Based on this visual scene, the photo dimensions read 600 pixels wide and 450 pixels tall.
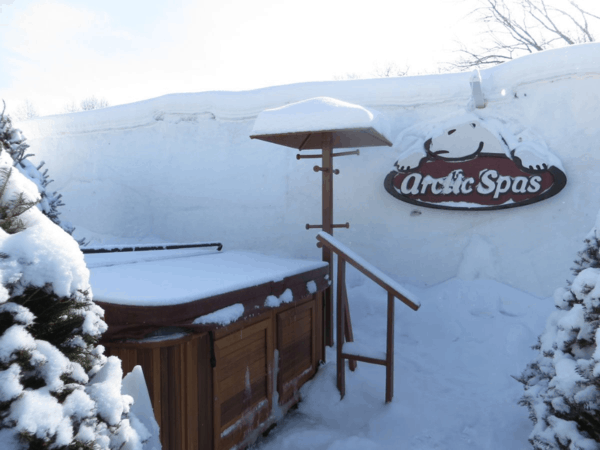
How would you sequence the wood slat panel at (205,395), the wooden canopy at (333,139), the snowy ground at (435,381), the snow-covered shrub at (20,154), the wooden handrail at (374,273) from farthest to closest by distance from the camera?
the snow-covered shrub at (20,154)
the wooden canopy at (333,139)
the wooden handrail at (374,273)
the snowy ground at (435,381)
the wood slat panel at (205,395)

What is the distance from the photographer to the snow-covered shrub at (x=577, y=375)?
2135 millimetres

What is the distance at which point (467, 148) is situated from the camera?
5.71 metres

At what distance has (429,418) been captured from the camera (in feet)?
Answer: 11.8

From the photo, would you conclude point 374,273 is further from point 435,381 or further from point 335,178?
point 335,178

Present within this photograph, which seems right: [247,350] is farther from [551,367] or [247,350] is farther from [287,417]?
[551,367]

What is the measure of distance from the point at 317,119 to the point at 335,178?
2.43 meters

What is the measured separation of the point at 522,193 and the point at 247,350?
4028 mm

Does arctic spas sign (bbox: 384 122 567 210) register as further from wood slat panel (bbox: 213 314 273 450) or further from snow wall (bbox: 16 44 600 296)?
wood slat panel (bbox: 213 314 273 450)

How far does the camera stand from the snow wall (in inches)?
216

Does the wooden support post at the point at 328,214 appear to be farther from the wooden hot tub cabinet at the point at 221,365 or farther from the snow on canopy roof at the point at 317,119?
the wooden hot tub cabinet at the point at 221,365

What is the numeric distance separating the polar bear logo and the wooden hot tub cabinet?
9.26 ft

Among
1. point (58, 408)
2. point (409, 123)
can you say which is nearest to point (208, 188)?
point (409, 123)

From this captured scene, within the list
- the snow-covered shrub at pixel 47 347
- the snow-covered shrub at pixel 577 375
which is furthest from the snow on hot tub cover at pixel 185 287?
the snow-covered shrub at pixel 577 375

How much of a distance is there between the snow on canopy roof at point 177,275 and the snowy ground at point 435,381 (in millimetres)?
1154
